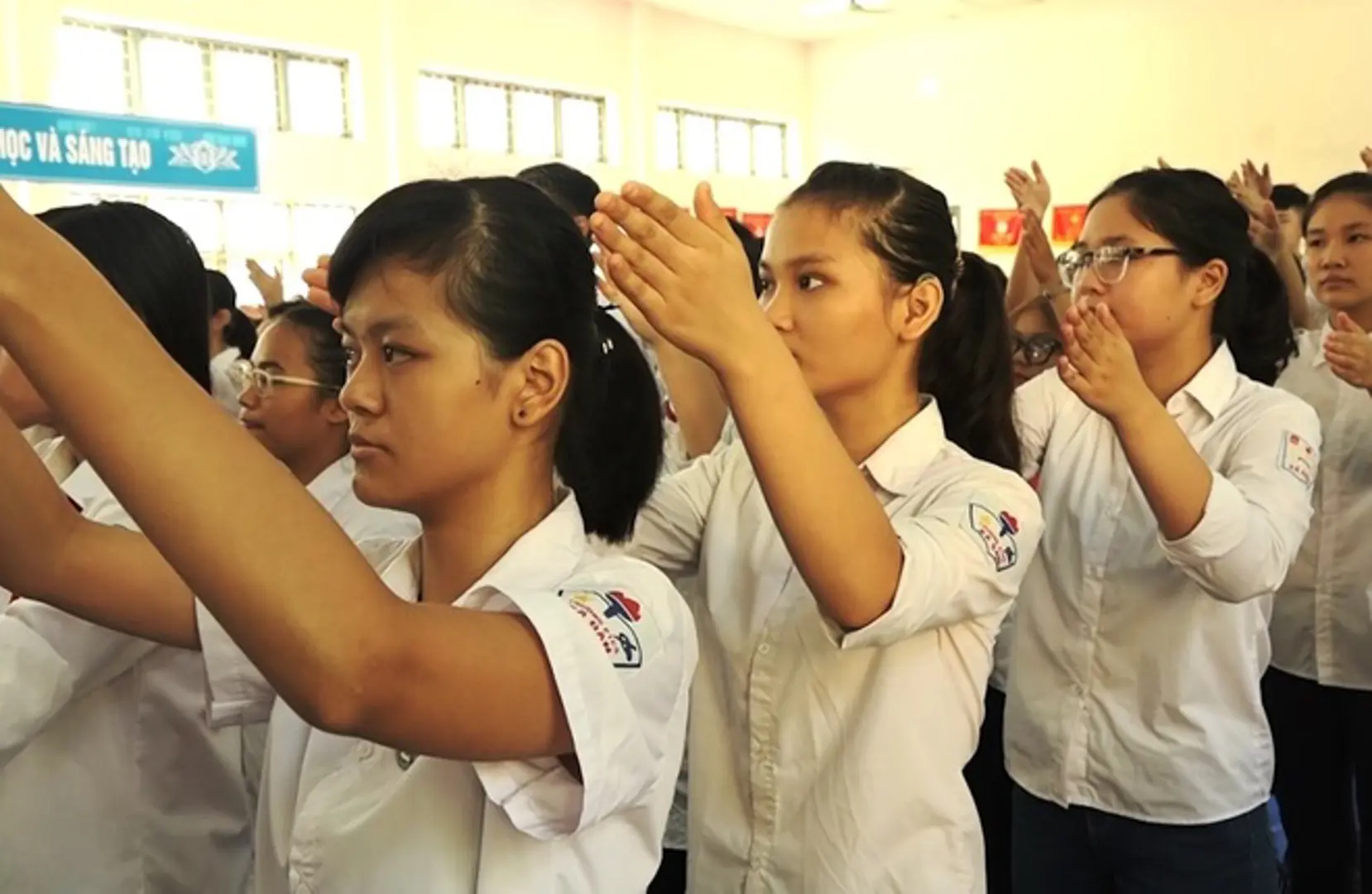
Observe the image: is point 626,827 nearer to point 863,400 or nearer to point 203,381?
point 863,400

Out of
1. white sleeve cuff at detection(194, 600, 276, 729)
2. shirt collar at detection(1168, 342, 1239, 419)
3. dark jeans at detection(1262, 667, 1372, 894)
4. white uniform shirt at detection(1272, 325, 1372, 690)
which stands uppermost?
shirt collar at detection(1168, 342, 1239, 419)

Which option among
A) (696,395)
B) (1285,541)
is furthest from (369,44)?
(1285,541)

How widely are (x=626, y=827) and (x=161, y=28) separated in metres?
7.50

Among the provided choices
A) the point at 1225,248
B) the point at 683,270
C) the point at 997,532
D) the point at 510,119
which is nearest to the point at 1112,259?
the point at 1225,248

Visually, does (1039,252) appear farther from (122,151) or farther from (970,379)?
(122,151)

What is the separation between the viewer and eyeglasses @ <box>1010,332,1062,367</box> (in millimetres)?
2727

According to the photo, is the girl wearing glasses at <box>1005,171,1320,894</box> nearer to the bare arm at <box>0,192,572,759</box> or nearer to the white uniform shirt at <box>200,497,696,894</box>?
the white uniform shirt at <box>200,497,696,894</box>

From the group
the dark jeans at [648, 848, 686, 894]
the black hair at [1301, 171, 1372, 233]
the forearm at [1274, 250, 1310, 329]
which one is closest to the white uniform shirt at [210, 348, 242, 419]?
the dark jeans at [648, 848, 686, 894]

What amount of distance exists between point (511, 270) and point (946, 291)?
0.65m

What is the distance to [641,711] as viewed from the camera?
905mm

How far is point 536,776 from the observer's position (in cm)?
87

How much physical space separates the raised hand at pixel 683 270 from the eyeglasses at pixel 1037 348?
6.00 feet

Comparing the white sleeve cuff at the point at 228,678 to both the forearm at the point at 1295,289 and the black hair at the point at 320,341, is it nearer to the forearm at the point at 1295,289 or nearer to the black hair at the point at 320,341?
the black hair at the point at 320,341

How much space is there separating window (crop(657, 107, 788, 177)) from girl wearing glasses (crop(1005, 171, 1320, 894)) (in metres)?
8.81
